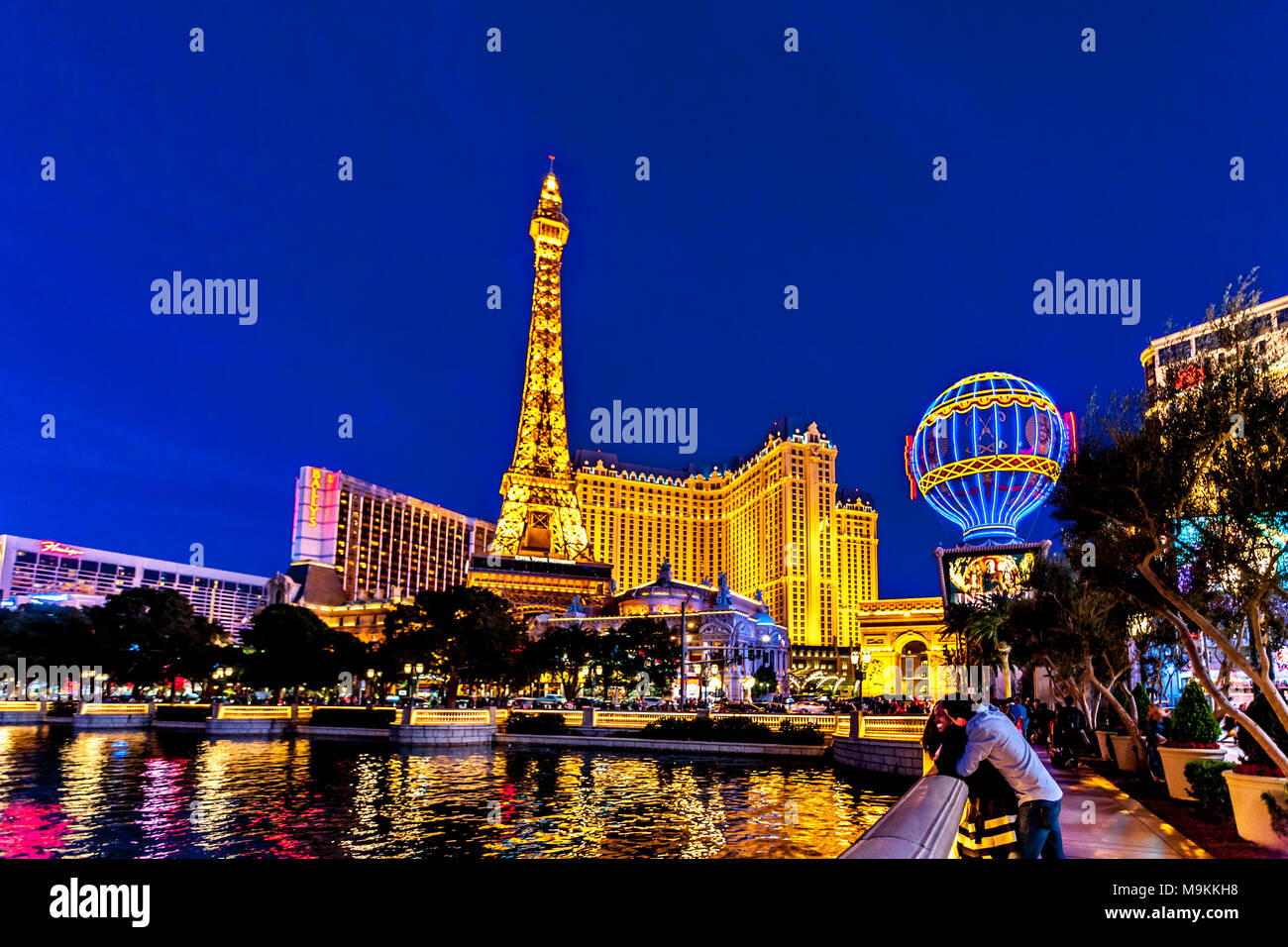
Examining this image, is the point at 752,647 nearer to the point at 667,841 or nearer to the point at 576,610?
the point at 576,610

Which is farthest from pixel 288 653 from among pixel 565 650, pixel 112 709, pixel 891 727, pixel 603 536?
pixel 603 536

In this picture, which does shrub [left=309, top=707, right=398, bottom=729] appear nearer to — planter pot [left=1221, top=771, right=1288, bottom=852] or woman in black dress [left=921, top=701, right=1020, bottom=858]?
planter pot [left=1221, top=771, right=1288, bottom=852]

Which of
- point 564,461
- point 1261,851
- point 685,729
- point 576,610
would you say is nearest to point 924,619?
point 576,610

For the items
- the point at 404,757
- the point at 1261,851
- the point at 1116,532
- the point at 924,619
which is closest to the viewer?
the point at 1261,851

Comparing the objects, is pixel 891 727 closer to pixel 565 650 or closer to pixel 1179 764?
pixel 1179 764

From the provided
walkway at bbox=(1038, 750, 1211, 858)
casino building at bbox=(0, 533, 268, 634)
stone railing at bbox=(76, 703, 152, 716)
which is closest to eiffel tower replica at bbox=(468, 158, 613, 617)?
casino building at bbox=(0, 533, 268, 634)

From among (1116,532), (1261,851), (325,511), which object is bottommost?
(1261,851)
